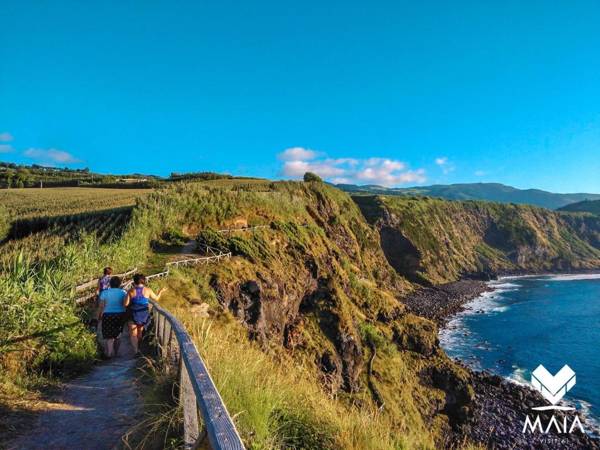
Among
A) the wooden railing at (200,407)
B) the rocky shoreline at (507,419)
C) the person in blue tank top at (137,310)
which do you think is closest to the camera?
the wooden railing at (200,407)

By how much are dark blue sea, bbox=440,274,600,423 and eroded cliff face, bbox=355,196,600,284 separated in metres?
23.7

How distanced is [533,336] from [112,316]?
7196cm

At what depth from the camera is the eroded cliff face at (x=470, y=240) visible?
121750 mm

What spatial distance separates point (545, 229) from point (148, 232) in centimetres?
20338

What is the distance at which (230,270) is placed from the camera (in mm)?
25312

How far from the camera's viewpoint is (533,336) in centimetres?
6550

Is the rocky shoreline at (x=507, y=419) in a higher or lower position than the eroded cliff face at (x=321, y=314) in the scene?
lower

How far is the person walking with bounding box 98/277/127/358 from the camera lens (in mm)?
9875

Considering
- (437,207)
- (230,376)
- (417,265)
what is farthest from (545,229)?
(230,376)

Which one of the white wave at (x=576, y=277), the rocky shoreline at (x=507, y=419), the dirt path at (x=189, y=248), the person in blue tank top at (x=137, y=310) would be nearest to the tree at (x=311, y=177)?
the rocky shoreline at (x=507, y=419)

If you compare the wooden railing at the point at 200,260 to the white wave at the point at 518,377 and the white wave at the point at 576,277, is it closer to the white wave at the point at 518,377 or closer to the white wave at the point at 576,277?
the white wave at the point at 518,377

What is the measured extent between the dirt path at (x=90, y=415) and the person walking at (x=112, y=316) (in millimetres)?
1314

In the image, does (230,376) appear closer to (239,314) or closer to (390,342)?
(239,314)

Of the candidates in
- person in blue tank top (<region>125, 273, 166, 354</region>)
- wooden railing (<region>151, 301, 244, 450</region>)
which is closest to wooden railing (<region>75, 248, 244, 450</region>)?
wooden railing (<region>151, 301, 244, 450</region>)
